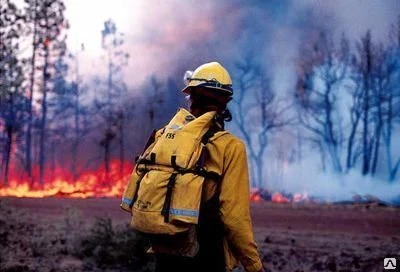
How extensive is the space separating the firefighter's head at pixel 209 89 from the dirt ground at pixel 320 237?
5.95 metres

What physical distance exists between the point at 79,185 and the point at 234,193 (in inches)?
1155

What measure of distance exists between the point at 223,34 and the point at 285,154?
7.08m

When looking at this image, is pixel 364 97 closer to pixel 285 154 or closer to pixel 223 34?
pixel 285 154

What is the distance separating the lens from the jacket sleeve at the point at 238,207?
282 cm

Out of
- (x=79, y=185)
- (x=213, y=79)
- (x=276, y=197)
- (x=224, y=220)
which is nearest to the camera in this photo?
(x=224, y=220)

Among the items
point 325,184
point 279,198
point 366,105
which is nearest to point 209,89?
point 279,198

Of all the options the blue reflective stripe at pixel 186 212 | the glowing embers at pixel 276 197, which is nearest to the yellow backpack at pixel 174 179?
the blue reflective stripe at pixel 186 212

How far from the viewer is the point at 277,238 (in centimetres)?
1180

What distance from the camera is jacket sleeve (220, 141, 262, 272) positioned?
282 centimetres

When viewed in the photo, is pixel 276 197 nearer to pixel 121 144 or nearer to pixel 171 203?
pixel 121 144

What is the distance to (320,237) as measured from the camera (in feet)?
39.9

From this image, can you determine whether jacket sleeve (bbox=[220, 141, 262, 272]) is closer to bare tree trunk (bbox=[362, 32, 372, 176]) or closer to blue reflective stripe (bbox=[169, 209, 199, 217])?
blue reflective stripe (bbox=[169, 209, 199, 217])

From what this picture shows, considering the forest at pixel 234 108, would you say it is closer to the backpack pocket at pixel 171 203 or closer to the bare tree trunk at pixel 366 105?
the bare tree trunk at pixel 366 105

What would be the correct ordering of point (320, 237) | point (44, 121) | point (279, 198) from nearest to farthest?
point (320, 237) < point (279, 198) < point (44, 121)
